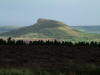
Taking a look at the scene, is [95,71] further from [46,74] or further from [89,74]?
[46,74]

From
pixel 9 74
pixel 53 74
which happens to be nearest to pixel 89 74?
pixel 53 74

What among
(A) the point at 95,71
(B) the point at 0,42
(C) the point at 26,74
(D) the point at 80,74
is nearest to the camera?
(C) the point at 26,74

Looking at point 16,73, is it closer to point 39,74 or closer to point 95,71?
point 39,74

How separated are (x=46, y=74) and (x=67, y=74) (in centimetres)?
121

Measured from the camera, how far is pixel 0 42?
176 ft

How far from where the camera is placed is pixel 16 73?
13.0 m

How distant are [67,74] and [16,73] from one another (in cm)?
285

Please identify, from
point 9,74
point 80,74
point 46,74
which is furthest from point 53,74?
point 9,74

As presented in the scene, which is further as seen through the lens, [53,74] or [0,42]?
[0,42]

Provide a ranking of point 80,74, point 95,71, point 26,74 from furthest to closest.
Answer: point 95,71 → point 80,74 → point 26,74

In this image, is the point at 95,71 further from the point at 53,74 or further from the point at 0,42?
the point at 0,42

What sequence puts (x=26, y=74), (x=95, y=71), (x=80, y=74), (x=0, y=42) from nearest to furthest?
(x=26, y=74) → (x=80, y=74) → (x=95, y=71) → (x=0, y=42)

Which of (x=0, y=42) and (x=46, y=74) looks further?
(x=0, y=42)

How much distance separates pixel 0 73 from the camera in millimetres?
12867
